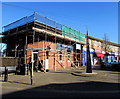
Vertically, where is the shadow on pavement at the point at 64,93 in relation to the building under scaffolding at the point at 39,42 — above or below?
below

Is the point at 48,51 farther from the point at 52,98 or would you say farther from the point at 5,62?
the point at 52,98

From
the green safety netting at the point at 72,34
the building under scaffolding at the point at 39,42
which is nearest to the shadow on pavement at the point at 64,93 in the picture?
the building under scaffolding at the point at 39,42

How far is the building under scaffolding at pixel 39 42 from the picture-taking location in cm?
1457

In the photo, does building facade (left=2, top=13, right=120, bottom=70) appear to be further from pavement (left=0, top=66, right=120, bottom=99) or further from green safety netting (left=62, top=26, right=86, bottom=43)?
pavement (left=0, top=66, right=120, bottom=99)

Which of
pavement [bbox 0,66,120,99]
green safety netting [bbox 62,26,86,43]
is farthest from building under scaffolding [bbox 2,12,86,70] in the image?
pavement [bbox 0,66,120,99]

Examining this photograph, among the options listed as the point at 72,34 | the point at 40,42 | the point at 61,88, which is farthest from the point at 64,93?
the point at 72,34

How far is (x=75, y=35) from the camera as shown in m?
21.2

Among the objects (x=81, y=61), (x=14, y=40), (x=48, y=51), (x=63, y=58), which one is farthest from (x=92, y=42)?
(x=14, y=40)

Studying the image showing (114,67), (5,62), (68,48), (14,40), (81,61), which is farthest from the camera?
(81,61)

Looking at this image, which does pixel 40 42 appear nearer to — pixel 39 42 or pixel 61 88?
pixel 39 42

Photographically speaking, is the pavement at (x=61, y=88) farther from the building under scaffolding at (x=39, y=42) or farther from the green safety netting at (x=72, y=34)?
the green safety netting at (x=72, y=34)

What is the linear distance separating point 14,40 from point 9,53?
2.38 m

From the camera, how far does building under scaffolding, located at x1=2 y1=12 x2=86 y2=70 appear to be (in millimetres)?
14570

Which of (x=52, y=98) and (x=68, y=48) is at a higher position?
(x=68, y=48)
